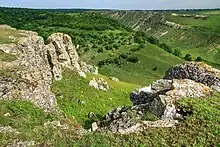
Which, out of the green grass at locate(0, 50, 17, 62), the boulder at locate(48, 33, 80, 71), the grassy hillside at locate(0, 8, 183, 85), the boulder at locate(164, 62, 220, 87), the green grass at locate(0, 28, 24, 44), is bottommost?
the grassy hillside at locate(0, 8, 183, 85)

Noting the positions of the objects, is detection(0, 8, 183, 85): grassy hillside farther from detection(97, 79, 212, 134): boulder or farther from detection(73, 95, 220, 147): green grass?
detection(73, 95, 220, 147): green grass

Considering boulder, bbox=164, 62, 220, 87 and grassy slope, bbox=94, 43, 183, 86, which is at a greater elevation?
boulder, bbox=164, 62, 220, 87

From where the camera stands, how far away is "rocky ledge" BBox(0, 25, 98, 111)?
29.0m

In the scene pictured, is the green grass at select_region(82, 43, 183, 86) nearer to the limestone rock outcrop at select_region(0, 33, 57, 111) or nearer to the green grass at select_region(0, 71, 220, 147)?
the limestone rock outcrop at select_region(0, 33, 57, 111)

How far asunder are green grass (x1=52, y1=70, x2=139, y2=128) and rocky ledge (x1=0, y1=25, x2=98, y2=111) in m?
1.42

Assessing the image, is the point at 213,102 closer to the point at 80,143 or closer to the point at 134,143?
the point at 134,143

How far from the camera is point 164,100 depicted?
2469 centimetres

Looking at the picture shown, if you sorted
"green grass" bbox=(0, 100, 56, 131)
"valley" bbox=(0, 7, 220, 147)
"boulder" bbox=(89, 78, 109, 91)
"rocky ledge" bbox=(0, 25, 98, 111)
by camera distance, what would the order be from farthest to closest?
"boulder" bbox=(89, 78, 109, 91)
"rocky ledge" bbox=(0, 25, 98, 111)
"green grass" bbox=(0, 100, 56, 131)
"valley" bbox=(0, 7, 220, 147)

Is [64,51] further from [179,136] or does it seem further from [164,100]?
[179,136]

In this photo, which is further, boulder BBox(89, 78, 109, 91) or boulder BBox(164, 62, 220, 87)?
boulder BBox(89, 78, 109, 91)

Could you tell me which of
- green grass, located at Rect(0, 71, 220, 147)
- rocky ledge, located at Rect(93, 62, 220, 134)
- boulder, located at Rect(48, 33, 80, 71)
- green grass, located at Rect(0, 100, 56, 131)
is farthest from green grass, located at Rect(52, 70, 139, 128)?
green grass, located at Rect(0, 71, 220, 147)

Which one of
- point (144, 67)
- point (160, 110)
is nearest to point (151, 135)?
point (160, 110)

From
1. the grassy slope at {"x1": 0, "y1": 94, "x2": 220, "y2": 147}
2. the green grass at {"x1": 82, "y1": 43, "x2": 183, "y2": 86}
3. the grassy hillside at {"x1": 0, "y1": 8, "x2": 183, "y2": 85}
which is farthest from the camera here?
the grassy hillside at {"x1": 0, "y1": 8, "x2": 183, "y2": 85}

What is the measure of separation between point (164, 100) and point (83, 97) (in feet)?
62.7
